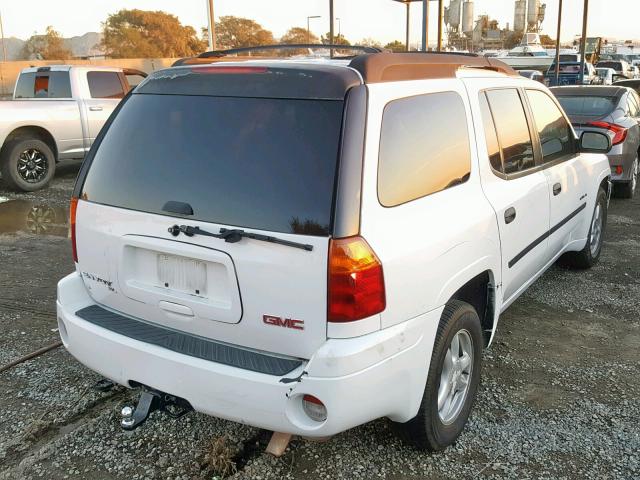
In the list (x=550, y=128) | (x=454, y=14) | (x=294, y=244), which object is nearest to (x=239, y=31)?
(x=454, y=14)

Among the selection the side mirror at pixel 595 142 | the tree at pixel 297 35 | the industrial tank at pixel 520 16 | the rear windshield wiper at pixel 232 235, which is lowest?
the rear windshield wiper at pixel 232 235

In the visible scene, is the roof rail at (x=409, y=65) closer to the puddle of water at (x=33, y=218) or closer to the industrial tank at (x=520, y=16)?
the puddle of water at (x=33, y=218)

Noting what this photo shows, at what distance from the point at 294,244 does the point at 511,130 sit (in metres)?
1.93

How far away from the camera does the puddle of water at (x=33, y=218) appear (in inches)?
290

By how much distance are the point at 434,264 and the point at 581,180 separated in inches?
108

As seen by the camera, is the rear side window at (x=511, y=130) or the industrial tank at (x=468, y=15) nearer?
the rear side window at (x=511, y=130)

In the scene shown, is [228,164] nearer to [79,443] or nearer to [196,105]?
[196,105]

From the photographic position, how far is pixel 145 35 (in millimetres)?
65438

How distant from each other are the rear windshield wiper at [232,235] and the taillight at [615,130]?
6.98m

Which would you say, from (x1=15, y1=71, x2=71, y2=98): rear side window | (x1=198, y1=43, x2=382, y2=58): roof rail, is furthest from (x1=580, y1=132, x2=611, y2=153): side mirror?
(x1=15, y1=71, x2=71, y2=98): rear side window

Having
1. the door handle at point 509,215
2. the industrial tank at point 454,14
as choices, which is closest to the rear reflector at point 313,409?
the door handle at point 509,215

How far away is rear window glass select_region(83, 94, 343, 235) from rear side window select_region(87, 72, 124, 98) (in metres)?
8.63

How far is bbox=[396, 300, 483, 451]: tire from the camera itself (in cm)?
271

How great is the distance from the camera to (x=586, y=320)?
4582 mm
